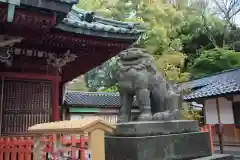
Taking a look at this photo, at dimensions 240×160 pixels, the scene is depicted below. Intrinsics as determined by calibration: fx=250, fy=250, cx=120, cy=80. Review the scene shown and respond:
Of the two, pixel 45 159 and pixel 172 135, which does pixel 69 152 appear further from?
pixel 172 135

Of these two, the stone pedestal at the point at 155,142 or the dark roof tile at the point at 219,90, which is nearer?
the stone pedestal at the point at 155,142

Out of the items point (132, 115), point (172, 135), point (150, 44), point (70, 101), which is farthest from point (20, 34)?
point (150, 44)

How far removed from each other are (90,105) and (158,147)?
11992 millimetres

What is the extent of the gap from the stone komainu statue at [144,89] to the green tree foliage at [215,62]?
17.8 m

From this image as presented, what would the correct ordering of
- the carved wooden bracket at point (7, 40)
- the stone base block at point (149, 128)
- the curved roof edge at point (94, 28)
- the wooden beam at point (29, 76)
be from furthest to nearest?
the wooden beam at point (29, 76) → the curved roof edge at point (94, 28) → the carved wooden bracket at point (7, 40) → the stone base block at point (149, 128)

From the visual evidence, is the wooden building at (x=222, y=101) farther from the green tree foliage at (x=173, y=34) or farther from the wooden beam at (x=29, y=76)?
the wooden beam at (x=29, y=76)

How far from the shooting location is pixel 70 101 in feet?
49.3

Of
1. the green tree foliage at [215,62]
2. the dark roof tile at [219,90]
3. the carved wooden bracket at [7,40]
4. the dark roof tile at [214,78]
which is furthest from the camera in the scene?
the green tree foliage at [215,62]

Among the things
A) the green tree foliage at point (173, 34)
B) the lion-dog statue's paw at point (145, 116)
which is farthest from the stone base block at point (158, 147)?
the green tree foliage at point (173, 34)

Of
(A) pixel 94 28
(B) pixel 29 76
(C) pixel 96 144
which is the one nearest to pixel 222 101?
(A) pixel 94 28

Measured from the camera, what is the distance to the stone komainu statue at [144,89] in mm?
3971

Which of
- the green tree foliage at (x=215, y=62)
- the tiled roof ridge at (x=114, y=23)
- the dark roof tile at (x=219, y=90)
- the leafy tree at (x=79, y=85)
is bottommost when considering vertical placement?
the dark roof tile at (x=219, y=90)

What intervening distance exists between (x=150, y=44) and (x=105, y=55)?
10728 millimetres

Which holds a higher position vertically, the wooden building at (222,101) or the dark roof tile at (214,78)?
the dark roof tile at (214,78)
